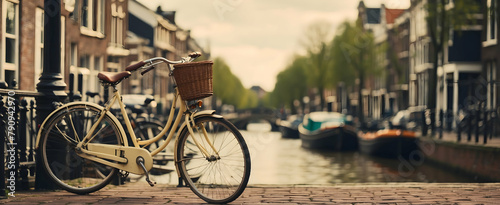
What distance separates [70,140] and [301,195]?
1978 mm

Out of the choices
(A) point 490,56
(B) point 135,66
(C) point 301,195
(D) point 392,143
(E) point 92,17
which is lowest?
(D) point 392,143

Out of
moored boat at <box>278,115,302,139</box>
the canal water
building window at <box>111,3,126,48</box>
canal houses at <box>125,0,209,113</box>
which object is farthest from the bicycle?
moored boat at <box>278,115,302,139</box>

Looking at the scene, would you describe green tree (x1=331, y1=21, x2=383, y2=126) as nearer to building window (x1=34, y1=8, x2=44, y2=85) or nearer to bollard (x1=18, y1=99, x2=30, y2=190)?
building window (x1=34, y1=8, x2=44, y2=85)

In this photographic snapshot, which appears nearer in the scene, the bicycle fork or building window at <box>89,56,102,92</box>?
the bicycle fork

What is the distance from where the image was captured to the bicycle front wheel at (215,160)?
5.04 metres

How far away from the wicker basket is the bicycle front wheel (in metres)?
0.22

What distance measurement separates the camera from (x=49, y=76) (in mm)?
6141

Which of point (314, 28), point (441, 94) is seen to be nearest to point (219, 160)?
point (441, 94)

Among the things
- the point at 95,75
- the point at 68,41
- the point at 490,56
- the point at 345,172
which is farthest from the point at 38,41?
the point at 490,56

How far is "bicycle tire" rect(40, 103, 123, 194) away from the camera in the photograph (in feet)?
18.1

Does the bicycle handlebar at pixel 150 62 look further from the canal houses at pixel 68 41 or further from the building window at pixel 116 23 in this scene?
the building window at pixel 116 23

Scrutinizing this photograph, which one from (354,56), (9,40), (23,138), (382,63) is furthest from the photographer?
(382,63)

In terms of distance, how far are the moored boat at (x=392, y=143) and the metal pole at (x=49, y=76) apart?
60.2 feet

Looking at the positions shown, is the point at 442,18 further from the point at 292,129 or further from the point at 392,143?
the point at 292,129
